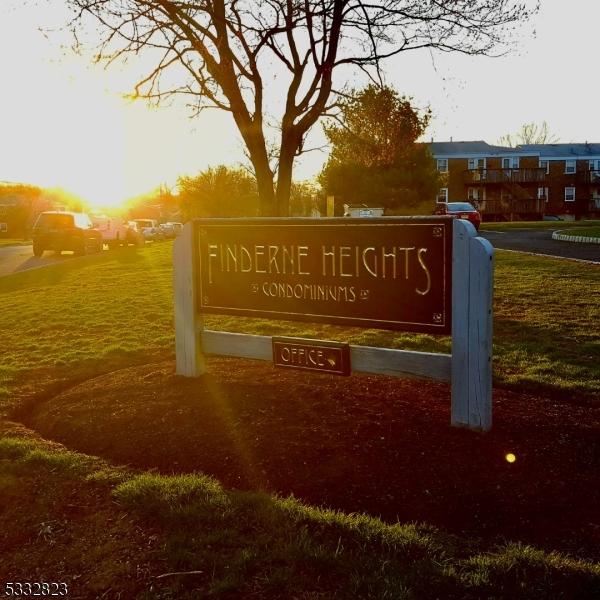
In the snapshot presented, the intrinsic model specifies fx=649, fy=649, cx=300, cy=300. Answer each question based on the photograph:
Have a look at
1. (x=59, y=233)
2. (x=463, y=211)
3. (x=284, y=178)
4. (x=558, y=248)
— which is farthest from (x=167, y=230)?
(x=284, y=178)

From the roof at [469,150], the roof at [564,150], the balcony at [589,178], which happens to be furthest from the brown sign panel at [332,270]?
the balcony at [589,178]

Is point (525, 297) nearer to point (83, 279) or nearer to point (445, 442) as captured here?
point (445, 442)

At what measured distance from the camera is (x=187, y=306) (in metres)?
5.68

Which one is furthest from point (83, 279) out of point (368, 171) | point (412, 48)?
point (368, 171)

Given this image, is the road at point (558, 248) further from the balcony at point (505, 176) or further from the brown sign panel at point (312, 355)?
the balcony at point (505, 176)

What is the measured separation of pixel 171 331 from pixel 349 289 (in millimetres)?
4773

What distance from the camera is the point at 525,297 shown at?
435 inches

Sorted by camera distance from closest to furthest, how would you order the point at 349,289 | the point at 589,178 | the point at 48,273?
the point at 349,289 < the point at 48,273 < the point at 589,178

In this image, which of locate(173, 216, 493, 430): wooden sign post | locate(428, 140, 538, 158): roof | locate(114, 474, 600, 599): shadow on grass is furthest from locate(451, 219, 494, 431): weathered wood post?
locate(428, 140, 538, 158): roof

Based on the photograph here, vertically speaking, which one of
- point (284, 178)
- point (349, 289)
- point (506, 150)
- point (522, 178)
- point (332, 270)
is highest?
point (506, 150)

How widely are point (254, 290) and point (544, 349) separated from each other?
3.60 metres

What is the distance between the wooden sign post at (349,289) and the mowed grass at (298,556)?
1.45 metres

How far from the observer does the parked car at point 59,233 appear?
1030 inches

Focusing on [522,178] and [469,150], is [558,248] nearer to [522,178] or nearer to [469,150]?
[522,178]
